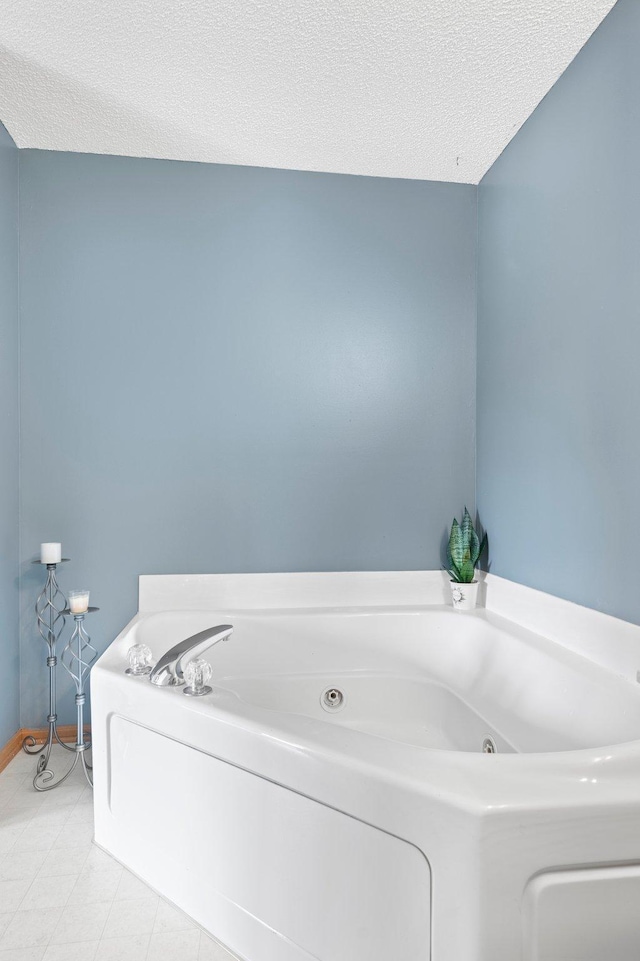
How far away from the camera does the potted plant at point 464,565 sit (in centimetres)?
248

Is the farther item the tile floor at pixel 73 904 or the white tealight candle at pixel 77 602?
the white tealight candle at pixel 77 602

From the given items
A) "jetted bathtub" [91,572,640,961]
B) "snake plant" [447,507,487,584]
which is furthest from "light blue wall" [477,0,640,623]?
"jetted bathtub" [91,572,640,961]

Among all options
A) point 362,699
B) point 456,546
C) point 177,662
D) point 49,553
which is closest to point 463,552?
point 456,546

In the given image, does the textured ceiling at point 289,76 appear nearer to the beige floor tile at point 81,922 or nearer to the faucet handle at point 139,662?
the faucet handle at point 139,662

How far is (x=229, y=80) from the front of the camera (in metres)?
2.03

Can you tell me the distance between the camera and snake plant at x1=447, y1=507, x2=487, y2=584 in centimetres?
250

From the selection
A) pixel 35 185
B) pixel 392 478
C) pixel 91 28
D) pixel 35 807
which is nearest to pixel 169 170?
pixel 35 185

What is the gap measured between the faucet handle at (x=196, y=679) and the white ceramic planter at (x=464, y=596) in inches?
49.7

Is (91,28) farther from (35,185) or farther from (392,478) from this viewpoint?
(392,478)

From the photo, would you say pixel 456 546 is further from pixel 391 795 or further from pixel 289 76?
pixel 289 76

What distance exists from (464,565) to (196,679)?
133 cm

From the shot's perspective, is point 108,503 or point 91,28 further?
point 108,503

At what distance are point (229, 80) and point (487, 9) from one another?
83 centimetres

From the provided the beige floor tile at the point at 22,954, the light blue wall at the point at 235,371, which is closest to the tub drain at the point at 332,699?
the light blue wall at the point at 235,371
